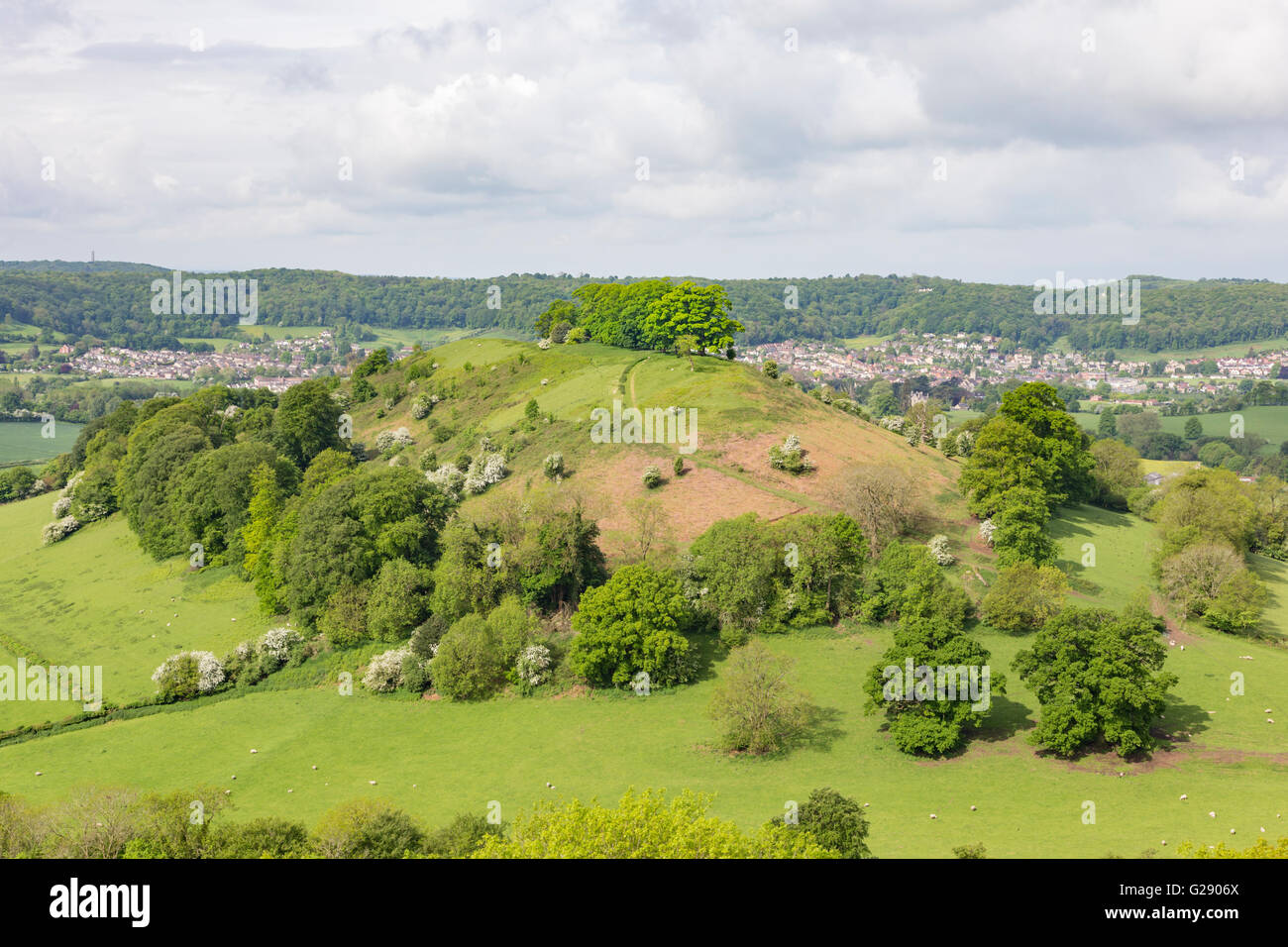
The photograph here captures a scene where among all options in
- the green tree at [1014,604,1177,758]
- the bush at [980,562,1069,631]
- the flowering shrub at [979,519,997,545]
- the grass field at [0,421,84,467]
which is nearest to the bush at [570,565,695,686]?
the green tree at [1014,604,1177,758]

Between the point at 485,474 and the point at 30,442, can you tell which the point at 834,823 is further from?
the point at 30,442

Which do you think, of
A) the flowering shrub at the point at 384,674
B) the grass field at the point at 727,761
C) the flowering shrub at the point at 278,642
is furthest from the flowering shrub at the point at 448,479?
the grass field at the point at 727,761

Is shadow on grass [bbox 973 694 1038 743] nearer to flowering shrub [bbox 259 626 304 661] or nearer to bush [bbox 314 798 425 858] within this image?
bush [bbox 314 798 425 858]

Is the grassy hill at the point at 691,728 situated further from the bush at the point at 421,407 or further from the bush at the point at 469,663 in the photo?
the bush at the point at 421,407

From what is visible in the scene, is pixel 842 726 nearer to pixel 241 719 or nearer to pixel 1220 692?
pixel 1220 692

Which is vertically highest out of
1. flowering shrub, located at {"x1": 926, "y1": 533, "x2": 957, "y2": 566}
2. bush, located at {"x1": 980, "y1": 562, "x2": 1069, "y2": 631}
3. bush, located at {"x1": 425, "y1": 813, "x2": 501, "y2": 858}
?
flowering shrub, located at {"x1": 926, "y1": 533, "x2": 957, "y2": 566}

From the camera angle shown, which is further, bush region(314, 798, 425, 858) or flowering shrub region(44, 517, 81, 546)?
flowering shrub region(44, 517, 81, 546)
